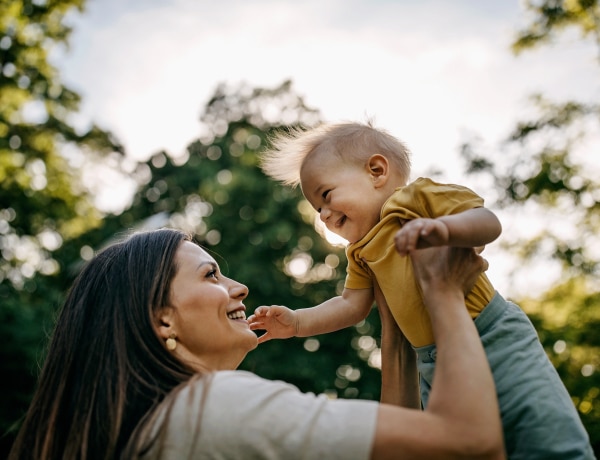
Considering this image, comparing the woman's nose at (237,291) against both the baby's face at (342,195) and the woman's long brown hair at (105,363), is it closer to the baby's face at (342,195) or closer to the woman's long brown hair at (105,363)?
the woman's long brown hair at (105,363)

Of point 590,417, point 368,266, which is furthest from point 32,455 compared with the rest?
point 590,417

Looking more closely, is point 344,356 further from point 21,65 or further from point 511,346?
point 511,346

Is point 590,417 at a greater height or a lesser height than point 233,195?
lesser

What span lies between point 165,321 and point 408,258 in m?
0.84

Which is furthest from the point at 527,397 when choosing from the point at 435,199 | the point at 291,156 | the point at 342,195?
the point at 291,156

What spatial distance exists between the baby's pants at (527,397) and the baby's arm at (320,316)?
64cm

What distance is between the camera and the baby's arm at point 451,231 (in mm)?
1657

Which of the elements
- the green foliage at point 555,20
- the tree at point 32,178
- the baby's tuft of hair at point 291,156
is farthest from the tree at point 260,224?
the baby's tuft of hair at point 291,156

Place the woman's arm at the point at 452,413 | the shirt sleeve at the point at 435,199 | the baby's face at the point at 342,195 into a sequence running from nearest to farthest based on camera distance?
the woman's arm at the point at 452,413, the shirt sleeve at the point at 435,199, the baby's face at the point at 342,195

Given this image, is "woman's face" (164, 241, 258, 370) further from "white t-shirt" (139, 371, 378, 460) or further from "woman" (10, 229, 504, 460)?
"white t-shirt" (139, 371, 378, 460)

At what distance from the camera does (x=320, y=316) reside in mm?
2461

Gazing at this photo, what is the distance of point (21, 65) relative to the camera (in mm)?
14734

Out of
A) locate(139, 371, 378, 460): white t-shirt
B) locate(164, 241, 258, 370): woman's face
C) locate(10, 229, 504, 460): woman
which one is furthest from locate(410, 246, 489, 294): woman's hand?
locate(164, 241, 258, 370): woman's face

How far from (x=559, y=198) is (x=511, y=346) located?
1078cm
